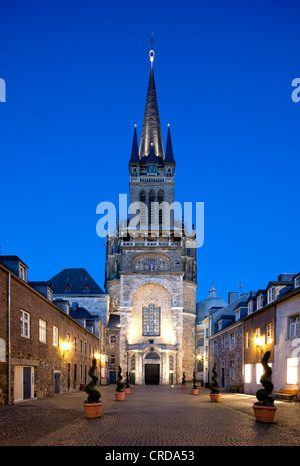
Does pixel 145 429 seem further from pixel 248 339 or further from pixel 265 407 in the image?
pixel 248 339

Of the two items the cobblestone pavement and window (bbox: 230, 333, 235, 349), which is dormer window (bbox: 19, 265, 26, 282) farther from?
window (bbox: 230, 333, 235, 349)

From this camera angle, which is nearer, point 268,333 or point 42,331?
point 42,331

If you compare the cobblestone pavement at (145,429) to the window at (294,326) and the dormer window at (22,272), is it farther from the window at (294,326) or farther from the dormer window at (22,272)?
the dormer window at (22,272)

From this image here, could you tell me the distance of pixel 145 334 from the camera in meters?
56.8

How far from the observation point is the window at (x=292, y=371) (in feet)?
72.8

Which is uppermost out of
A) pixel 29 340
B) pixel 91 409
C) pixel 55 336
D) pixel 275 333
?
pixel 29 340

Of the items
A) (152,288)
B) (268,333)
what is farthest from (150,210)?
(268,333)

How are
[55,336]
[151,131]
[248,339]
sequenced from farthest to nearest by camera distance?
[151,131] → [248,339] → [55,336]

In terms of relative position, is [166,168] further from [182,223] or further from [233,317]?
[233,317]

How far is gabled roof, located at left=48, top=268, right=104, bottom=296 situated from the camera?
59.7 meters

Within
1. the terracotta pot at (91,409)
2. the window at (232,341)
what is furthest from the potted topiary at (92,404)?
the window at (232,341)

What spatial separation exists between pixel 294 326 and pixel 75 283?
4251 cm

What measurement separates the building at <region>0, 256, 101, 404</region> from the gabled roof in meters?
26.4

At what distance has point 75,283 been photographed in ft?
200
